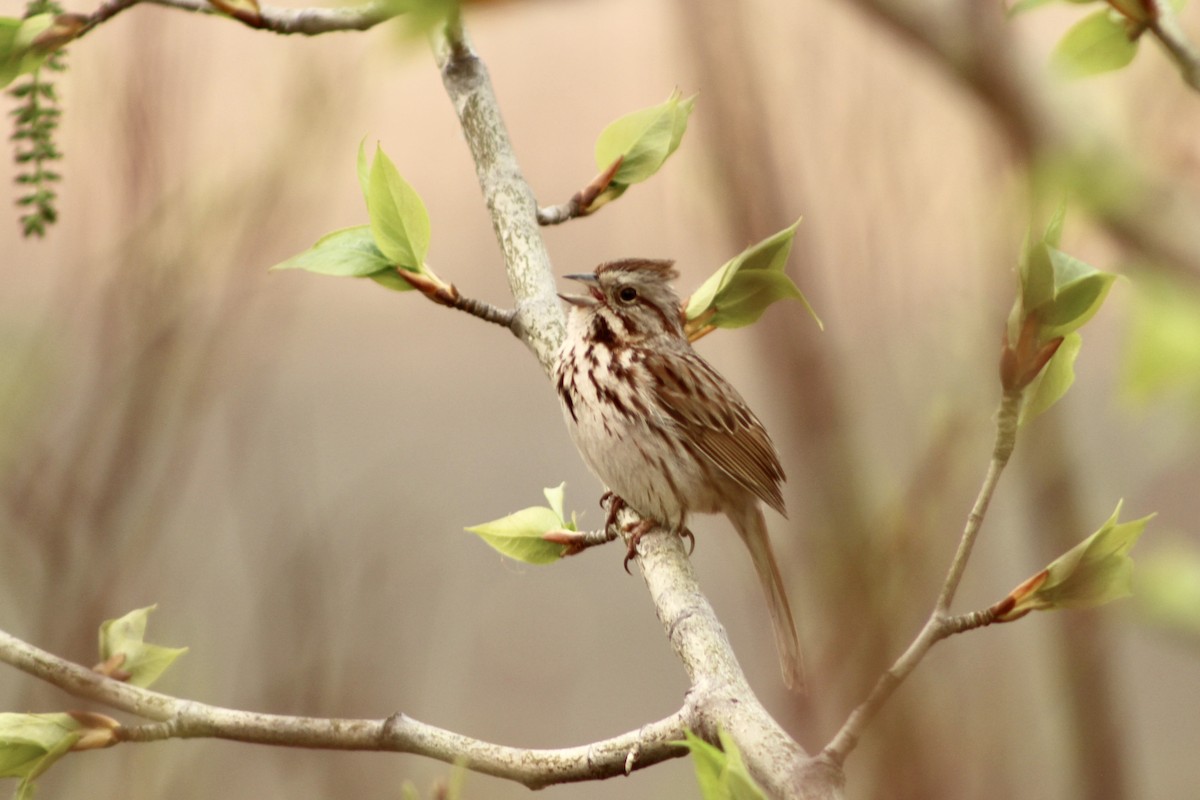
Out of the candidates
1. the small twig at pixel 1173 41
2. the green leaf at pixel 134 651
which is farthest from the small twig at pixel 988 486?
the green leaf at pixel 134 651

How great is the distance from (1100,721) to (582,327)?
1.87 metres

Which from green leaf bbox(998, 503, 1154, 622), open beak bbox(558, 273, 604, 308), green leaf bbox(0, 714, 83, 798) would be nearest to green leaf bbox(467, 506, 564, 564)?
green leaf bbox(0, 714, 83, 798)

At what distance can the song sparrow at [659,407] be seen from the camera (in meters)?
2.87

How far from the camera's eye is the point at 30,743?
134 centimetres

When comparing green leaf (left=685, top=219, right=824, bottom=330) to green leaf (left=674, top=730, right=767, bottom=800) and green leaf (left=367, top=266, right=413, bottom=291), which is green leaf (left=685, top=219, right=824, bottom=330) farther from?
green leaf (left=674, top=730, right=767, bottom=800)

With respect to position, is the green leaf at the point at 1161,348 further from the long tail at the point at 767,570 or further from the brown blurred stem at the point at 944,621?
the long tail at the point at 767,570

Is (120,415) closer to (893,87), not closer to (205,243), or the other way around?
(205,243)

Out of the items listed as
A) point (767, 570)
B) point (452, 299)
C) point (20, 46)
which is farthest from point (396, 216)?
point (767, 570)

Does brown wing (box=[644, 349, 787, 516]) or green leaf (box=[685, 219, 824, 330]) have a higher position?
brown wing (box=[644, 349, 787, 516])

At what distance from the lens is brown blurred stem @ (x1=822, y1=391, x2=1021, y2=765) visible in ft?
3.10

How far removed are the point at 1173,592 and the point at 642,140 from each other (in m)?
1.12

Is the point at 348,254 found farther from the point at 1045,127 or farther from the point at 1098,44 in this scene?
the point at 1045,127

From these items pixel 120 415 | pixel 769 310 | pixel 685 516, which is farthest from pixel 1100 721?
pixel 120 415

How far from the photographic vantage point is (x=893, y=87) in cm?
216
